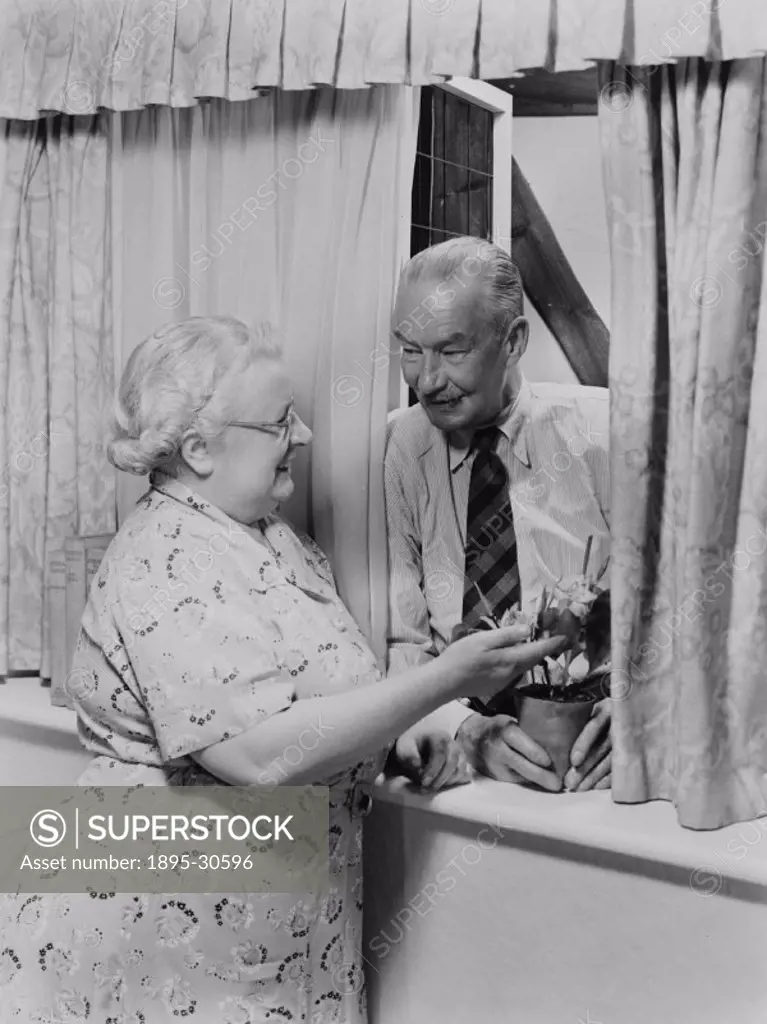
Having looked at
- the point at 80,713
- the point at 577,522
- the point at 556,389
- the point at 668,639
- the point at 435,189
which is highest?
the point at 435,189

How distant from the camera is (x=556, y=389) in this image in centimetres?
202

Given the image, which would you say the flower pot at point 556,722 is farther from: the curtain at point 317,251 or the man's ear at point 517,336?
the man's ear at point 517,336

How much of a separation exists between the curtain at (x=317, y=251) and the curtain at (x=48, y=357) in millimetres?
207

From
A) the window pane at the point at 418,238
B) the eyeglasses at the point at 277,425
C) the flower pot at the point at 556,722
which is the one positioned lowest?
the flower pot at the point at 556,722

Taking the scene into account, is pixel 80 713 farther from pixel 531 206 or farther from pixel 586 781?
pixel 531 206

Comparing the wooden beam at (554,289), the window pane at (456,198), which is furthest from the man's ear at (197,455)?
the wooden beam at (554,289)

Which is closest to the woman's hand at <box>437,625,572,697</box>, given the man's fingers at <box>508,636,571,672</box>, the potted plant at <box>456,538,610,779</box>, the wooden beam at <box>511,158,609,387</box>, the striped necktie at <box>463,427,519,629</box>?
the man's fingers at <box>508,636,571,672</box>

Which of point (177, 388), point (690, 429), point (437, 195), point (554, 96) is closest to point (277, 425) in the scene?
point (177, 388)

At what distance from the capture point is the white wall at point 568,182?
2680 mm

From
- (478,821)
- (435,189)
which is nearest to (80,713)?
(478,821)

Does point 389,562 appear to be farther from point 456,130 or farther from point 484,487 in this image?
point 456,130

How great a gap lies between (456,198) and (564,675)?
112 cm

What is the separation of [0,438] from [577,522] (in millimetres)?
1171

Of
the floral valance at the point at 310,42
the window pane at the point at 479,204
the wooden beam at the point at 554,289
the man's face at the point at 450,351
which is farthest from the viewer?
the wooden beam at the point at 554,289
